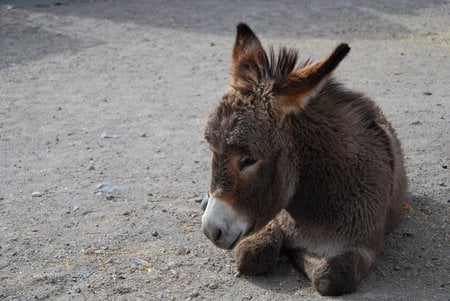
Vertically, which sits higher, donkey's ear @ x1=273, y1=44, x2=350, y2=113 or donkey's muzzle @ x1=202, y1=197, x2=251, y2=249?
donkey's ear @ x1=273, y1=44, x2=350, y2=113

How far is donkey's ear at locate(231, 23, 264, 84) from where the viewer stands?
447 centimetres

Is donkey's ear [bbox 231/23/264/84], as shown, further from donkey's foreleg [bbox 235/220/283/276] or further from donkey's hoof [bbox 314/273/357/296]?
donkey's hoof [bbox 314/273/357/296]

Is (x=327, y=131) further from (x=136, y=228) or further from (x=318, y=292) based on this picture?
(x=136, y=228)

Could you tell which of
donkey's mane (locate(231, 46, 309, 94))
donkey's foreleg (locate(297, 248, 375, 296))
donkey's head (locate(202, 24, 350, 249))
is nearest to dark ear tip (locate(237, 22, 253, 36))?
donkey's mane (locate(231, 46, 309, 94))

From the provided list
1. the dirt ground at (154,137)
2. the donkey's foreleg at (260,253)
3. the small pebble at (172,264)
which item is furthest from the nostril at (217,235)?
the small pebble at (172,264)

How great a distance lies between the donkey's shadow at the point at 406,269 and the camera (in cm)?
420

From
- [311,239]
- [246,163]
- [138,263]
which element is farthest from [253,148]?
[138,263]

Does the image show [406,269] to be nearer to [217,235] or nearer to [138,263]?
[217,235]

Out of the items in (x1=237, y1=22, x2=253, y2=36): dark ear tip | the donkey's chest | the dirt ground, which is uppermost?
(x1=237, y1=22, x2=253, y2=36): dark ear tip

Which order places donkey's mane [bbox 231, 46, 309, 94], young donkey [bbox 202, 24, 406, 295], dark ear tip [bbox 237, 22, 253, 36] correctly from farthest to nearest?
dark ear tip [bbox 237, 22, 253, 36], donkey's mane [bbox 231, 46, 309, 94], young donkey [bbox 202, 24, 406, 295]

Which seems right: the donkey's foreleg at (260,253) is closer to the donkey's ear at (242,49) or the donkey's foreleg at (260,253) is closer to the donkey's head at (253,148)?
the donkey's head at (253,148)

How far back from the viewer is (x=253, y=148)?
13.0ft

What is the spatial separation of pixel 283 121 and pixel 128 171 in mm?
2652

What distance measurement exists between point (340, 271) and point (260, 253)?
23.4 inches
